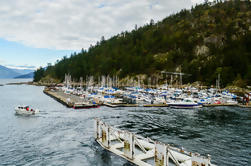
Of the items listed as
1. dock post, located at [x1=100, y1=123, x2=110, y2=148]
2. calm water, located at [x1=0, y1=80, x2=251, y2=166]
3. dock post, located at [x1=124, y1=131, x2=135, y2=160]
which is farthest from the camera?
dock post, located at [x1=100, y1=123, x2=110, y2=148]

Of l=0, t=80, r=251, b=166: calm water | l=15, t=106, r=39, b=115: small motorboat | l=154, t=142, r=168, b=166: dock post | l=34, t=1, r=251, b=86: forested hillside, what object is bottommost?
l=0, t=80, r=251, b=166: calm water

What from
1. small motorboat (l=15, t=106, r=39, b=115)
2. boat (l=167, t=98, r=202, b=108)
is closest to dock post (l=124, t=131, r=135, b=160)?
small motorboat (l=15, t=106, r=39, b=115)

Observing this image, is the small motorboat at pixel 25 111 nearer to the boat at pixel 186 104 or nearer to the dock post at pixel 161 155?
the boat at pixel 186 104

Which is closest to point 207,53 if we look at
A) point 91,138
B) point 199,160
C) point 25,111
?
point 25,111

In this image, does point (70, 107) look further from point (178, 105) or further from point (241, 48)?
point (241, 48)

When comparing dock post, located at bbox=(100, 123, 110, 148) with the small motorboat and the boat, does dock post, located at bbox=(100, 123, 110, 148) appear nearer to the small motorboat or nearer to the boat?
the small motorboat

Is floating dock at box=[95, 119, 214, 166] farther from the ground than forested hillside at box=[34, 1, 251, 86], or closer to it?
closer to it

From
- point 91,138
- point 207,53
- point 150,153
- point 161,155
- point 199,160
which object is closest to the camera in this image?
point 199,160

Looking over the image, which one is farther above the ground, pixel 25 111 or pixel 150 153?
pixel 25 111

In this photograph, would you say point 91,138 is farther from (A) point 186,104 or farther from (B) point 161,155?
(A) point 186,104

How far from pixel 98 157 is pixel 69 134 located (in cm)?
1301

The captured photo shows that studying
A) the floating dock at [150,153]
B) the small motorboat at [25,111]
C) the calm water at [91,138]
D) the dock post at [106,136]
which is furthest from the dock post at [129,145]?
the small motorboat at [25,111]

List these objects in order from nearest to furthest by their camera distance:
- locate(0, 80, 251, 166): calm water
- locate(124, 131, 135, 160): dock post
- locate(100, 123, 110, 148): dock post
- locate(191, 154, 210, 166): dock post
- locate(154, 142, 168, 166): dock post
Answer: locate(191, 154, 210, 166): dock post < locate(154, 142, 168, 166): dock post < locate(124, 131, 135, 160): dock post < locate(0, 80, 251, 166): calm water < locate(100, 123, 110, 148): dock post

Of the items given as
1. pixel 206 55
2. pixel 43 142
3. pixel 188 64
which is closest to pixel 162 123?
pixel 43 142
